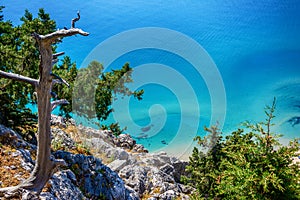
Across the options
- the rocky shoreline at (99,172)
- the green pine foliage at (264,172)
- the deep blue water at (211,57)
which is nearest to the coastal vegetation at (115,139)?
the green pine foliage at (264,172)

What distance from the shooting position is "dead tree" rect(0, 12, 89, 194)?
5.82 metres

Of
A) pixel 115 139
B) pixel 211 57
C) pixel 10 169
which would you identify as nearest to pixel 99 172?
pixel 10 169

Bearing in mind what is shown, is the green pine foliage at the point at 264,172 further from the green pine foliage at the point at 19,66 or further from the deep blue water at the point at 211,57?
the deep blue water at the point at 211,57

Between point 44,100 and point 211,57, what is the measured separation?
82.8 meters

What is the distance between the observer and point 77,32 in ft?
17.9

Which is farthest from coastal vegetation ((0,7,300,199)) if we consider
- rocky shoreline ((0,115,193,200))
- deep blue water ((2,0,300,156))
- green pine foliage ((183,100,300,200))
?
deep blue water ((2,0,300,156))

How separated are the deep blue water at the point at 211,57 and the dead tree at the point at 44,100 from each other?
46.9 metres

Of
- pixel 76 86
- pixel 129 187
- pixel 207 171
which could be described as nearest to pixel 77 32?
pixel 129 187

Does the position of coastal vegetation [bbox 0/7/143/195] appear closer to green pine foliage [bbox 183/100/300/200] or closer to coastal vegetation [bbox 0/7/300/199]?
coastal vegetation [bbox 0/7/300/199]

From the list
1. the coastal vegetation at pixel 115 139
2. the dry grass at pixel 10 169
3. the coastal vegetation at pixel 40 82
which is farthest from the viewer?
the dry grass at pixel 10 169

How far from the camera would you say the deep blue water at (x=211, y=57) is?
65.2 meters

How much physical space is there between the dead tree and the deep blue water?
4688cm

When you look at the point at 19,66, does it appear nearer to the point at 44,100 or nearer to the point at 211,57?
the point at 44,100

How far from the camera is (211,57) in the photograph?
279 feet
